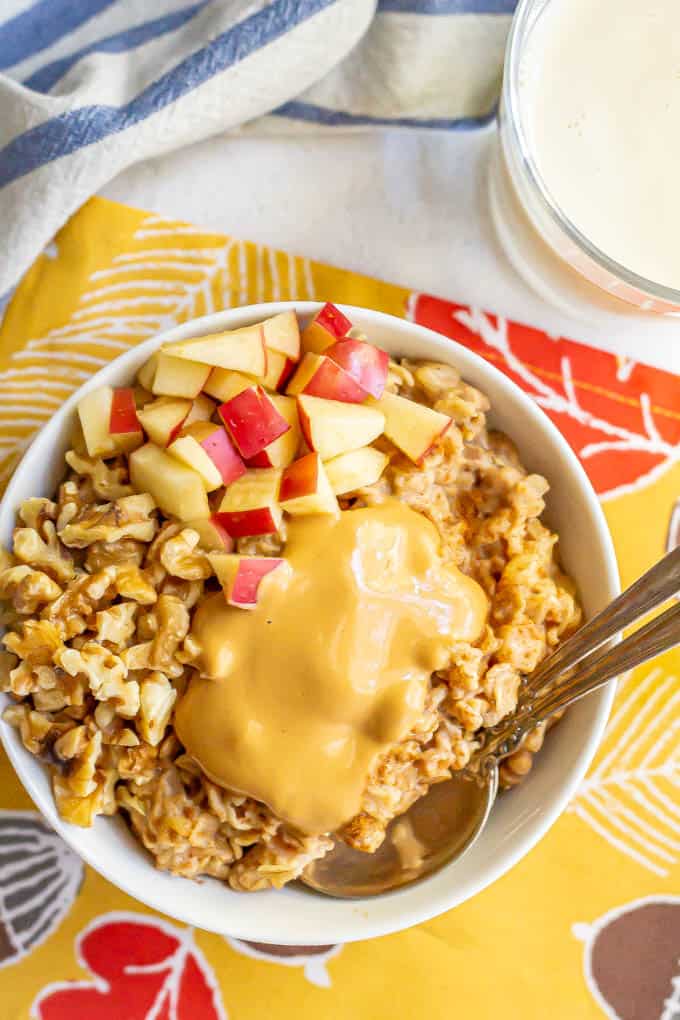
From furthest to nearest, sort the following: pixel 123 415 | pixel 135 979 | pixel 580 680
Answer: pixel 135 979, pixel 123 415, pixel 580 680

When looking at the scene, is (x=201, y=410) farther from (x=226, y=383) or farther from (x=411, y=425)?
(x=411, y=425)

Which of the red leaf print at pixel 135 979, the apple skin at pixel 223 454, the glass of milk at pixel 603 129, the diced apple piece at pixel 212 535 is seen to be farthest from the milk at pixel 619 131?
the red leaf print at pixel 135 979

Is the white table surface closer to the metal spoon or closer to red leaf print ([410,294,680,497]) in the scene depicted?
red leaf print ([410,294,680,497])

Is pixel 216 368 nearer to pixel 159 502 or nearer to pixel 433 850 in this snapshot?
pixel 159 502

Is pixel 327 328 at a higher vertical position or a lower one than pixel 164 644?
higher

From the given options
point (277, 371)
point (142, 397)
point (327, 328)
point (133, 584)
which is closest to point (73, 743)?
point (133, 584)

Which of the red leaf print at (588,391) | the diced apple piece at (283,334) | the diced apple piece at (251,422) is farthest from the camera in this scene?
the red leaf print at (588,391)

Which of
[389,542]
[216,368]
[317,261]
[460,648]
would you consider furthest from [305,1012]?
[317,261]

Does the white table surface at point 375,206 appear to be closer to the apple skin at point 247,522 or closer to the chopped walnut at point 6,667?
the apple skin at point 247,522
